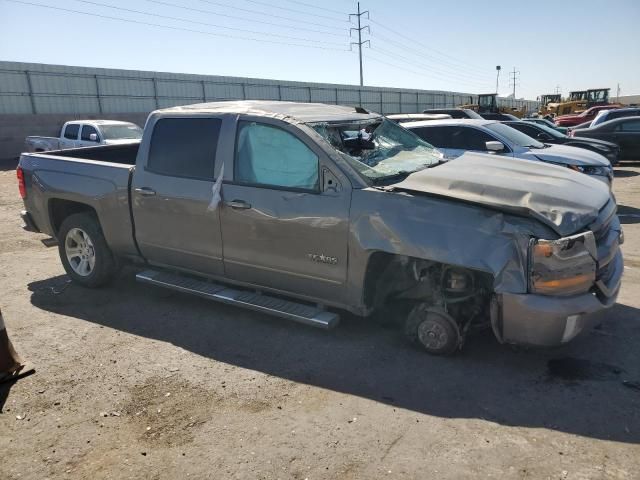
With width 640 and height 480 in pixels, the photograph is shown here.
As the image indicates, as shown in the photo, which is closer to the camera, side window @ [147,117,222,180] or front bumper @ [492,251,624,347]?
front bumper @ [492,251,624,347]

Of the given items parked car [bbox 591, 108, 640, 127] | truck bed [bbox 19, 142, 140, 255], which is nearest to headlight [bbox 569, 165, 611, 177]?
truck bed [bbox 19, 142, 140, 255]

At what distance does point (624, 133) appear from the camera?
15234 millimetres

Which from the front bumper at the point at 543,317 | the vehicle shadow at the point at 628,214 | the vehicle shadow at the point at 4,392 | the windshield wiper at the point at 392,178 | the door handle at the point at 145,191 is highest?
the windshield wiper at the point at 392,178

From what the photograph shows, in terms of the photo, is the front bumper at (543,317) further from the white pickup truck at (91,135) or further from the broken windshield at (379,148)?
the white pickup truck at (91,135)

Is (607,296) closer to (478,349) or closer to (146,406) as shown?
(478,349)

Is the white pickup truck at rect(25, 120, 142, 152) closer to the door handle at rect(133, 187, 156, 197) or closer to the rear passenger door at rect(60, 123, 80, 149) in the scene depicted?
the rear passenger door at rect(60, 123, 80, 149)

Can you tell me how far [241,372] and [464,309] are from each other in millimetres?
1744

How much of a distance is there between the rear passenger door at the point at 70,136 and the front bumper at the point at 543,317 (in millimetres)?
14342

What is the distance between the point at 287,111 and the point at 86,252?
282cm

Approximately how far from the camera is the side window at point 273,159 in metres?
4.17

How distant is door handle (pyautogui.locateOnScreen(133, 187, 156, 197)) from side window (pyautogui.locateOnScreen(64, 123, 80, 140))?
11.7 metres

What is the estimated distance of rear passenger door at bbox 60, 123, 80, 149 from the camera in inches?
592

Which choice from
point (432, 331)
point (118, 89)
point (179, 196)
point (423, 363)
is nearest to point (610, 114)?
point (432, 331)

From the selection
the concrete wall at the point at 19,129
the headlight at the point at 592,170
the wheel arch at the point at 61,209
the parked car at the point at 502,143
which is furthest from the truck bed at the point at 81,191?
the concrete wall at the point at 19,129
